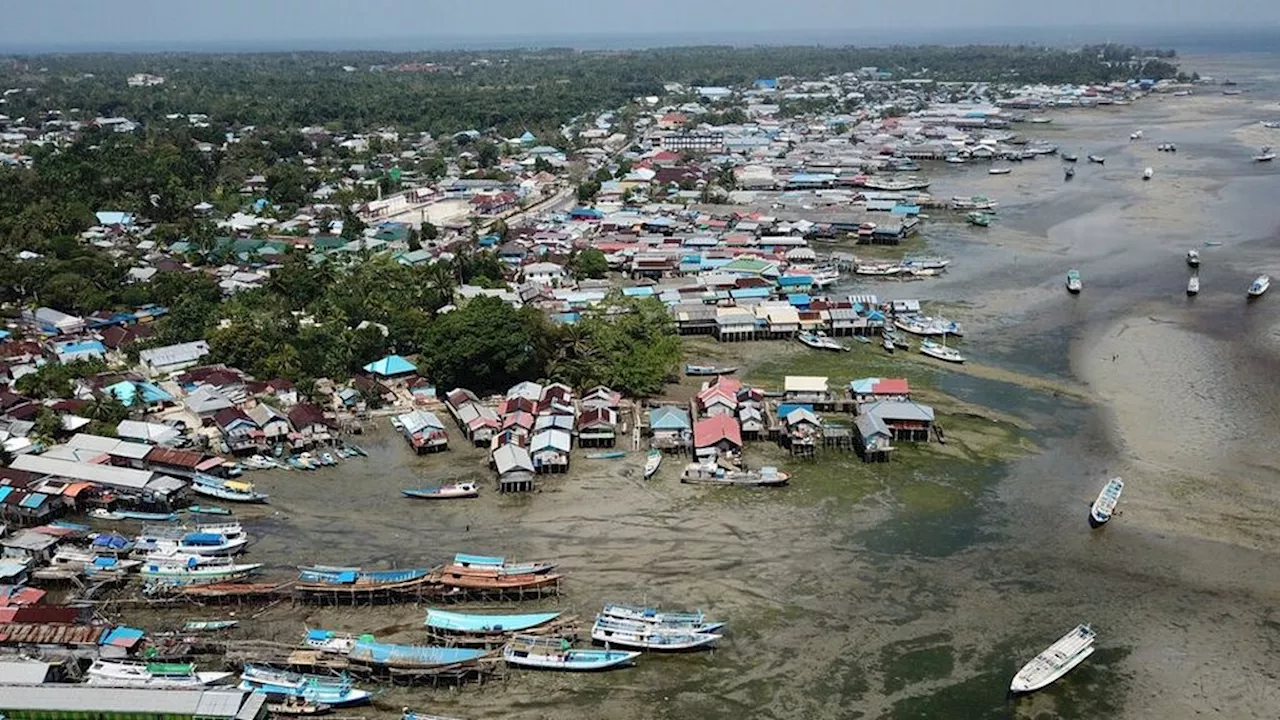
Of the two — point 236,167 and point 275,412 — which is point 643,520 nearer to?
point 275,412

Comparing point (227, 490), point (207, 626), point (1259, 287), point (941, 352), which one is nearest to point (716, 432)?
point (941, 352)

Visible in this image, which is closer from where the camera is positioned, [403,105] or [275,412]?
[275,412]

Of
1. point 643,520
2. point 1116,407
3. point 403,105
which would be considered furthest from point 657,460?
point 403,105

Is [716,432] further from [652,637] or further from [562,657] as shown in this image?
[562,657]

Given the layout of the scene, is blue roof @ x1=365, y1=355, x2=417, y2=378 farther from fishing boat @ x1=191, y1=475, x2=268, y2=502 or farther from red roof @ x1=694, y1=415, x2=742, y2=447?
red roof @ x1=694, y1=415, x2=742, y2=447


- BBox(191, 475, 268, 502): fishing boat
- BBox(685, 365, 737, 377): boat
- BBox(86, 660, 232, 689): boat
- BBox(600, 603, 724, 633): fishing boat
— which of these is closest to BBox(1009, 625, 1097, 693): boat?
BBox(600, 603, 724, 633): fishing boat

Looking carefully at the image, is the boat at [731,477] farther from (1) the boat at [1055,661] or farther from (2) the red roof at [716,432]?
(1) the boat at [1055,661]

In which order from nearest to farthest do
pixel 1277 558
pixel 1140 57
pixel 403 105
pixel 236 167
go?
pixel 1277 558
pixel 236 167
pixel 403 105
pixel 1140 57
